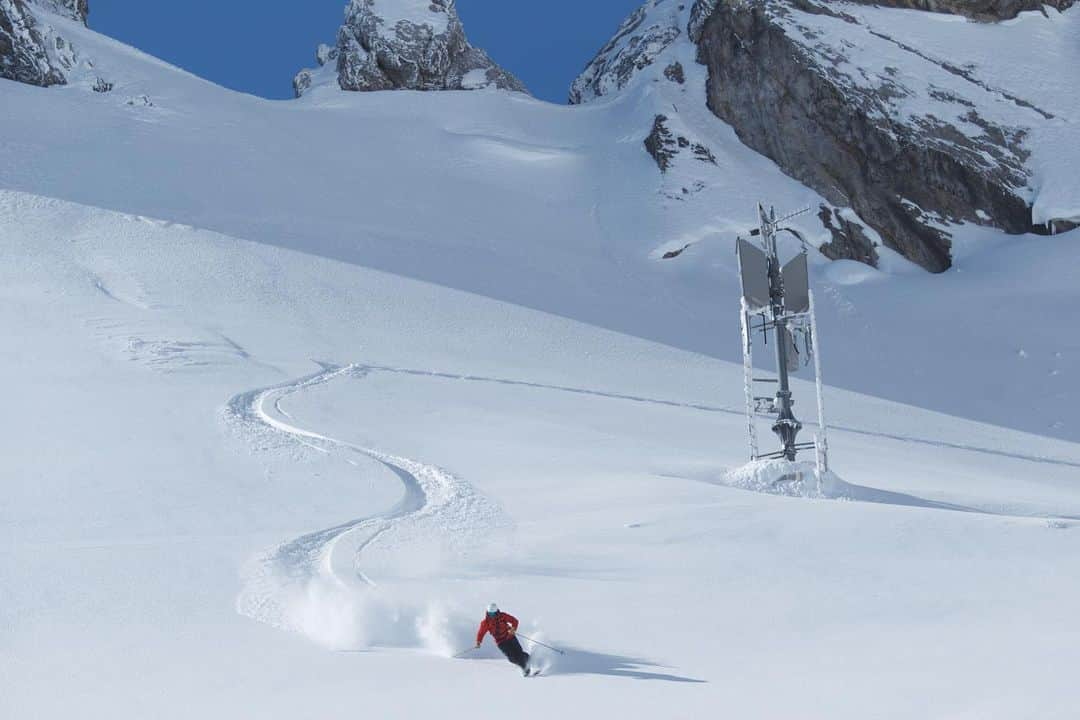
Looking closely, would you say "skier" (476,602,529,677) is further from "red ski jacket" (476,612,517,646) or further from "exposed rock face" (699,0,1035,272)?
"exposed rock face" (699,0,1035,272)

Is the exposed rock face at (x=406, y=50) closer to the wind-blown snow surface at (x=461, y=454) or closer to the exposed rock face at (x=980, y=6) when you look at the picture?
the wind-blown snow surface at (x=461, y=454)

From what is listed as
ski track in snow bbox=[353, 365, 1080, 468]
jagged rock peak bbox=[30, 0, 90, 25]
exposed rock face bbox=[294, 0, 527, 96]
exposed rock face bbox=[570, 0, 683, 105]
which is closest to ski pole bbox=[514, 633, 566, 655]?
ski track in snow bbox=[353, 365, 1080, 468]

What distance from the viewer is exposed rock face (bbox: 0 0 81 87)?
32906 millimetres

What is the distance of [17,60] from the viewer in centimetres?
3297

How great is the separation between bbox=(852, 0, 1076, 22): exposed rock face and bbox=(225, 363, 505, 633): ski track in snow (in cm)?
3211

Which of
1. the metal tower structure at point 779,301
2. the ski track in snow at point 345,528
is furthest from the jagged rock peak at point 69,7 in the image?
the metal tower structure at point 779,301

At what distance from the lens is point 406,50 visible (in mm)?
44125

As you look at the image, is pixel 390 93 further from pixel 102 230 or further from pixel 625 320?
pixel 625 320

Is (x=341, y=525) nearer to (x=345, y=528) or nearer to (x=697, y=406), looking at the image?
(x=345, y=528)

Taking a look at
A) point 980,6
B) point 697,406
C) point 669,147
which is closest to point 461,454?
point 697,406

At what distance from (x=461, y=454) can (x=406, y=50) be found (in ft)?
118

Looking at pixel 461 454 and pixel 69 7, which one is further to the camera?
pixel 69 7

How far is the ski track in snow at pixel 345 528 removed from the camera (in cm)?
679

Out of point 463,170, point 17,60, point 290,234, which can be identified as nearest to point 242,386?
point 290,234
